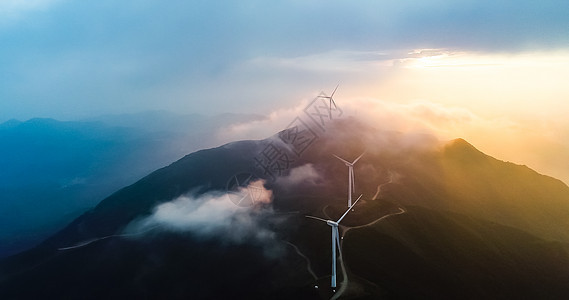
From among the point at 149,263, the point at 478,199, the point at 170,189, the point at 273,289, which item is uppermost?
the point at 170,189

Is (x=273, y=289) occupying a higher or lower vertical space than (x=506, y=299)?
higher

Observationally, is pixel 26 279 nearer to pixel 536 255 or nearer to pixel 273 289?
pixel 273 289

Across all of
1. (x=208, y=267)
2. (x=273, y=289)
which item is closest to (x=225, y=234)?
(x=208, y=267)

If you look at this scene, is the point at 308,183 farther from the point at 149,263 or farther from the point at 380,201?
the point at 149,263

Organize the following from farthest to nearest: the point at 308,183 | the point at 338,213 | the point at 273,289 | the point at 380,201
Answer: the point at 308,183
the point at 380,201
the point at 338,213
the point at 273,289

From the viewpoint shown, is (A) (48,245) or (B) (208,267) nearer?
(B) (208,267)

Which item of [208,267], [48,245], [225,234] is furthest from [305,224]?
[48,245]

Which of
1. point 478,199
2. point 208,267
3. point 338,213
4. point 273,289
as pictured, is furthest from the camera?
point 478,199
